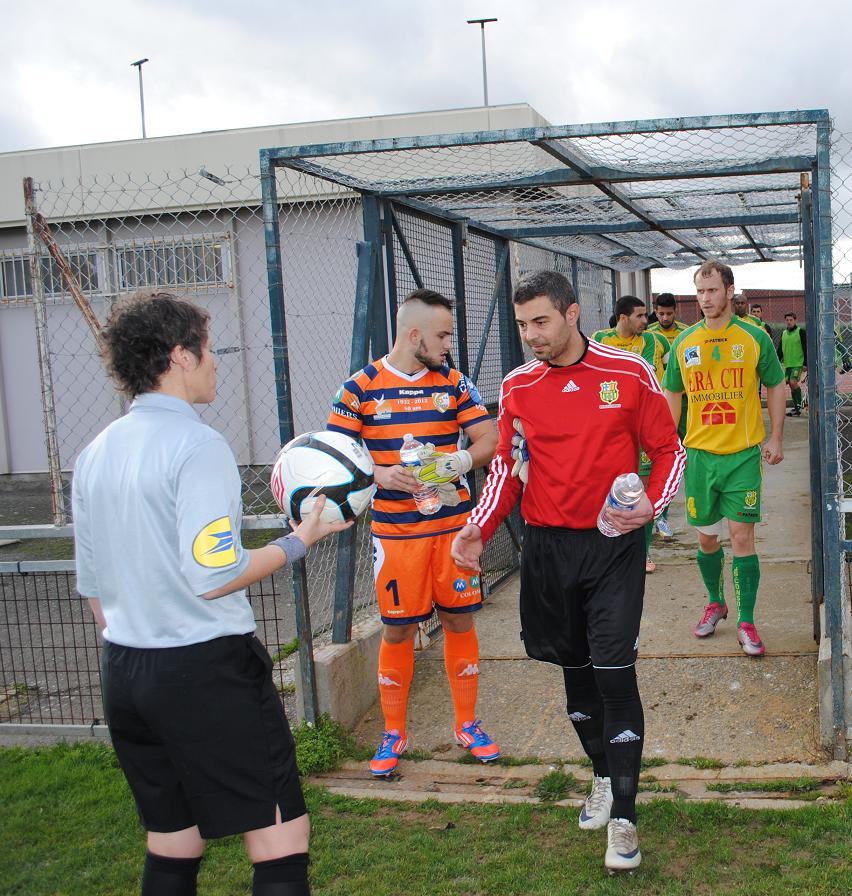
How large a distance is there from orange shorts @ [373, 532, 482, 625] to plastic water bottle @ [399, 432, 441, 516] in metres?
0.22

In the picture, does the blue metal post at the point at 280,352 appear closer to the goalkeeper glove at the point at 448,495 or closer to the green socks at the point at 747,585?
the goalkeeper glove at the point at 448,495

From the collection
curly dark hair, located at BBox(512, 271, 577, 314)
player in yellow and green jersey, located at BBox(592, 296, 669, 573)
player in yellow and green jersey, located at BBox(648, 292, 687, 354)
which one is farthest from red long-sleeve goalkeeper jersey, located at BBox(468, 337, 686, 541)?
player in yellow and green jersey, located at BBox(648, 292, 687, 354)

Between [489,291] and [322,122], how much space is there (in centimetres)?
620

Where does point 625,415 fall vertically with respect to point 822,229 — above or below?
below

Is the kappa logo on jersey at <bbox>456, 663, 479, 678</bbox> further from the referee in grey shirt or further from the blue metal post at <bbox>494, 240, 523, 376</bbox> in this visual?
the blue metal post at <bbox>494, 240, 523, 376</bbox>

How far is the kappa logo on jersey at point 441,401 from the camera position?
4.27 metres

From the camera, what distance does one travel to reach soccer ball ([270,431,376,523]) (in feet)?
10.0

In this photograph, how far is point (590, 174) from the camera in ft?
15.5

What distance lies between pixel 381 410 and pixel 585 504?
118 centimetres

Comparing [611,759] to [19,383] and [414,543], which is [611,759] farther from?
[19,383]

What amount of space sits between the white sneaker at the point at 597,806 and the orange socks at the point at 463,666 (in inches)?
33.8

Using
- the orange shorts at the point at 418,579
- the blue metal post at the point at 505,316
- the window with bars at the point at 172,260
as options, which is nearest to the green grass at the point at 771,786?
the orange shorts at the point at 418,579

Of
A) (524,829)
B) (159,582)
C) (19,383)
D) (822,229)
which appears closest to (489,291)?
(822,229)

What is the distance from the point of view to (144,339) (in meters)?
2.43
